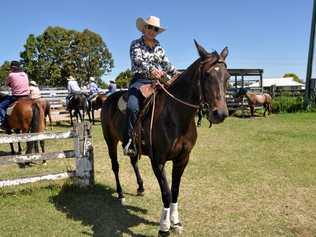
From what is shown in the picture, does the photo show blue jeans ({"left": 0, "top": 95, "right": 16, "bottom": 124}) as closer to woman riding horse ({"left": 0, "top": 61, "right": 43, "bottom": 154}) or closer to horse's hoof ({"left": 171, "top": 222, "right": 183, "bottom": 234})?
woman riding horse ({"left": 0, "top": 61, "right": 43, "bottom": 154})

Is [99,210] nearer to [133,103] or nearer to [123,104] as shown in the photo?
[123,104]

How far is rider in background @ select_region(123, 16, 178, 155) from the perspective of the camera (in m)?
5.32

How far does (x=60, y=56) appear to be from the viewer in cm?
5141

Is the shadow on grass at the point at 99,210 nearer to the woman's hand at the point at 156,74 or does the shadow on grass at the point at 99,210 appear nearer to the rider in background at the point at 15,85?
the woman's hand at the point at 156,74

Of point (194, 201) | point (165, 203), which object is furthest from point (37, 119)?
point (165, 203)

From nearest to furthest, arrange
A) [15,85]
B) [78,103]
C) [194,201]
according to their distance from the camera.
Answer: [194,201] < [15,85] < [78,103]

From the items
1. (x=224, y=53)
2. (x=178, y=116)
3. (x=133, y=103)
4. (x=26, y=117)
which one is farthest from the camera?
(x=26, y=117)

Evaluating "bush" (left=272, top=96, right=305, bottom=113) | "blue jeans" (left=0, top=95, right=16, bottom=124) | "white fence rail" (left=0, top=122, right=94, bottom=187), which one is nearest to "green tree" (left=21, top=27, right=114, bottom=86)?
"bush" (left=272, top=96, right=305, bottom=113)

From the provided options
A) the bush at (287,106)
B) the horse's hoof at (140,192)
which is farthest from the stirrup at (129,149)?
the bush at (287,106)

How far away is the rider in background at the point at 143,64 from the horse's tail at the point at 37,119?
155 inches

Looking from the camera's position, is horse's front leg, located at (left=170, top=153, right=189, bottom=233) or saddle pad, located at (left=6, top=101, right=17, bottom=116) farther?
saddle pad, located at (left=6, top=101, right=17, bottom=116)

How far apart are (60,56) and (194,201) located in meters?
48.2

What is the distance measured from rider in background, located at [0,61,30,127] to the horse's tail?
3.11 ft

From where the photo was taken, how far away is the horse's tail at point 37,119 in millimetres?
8898
